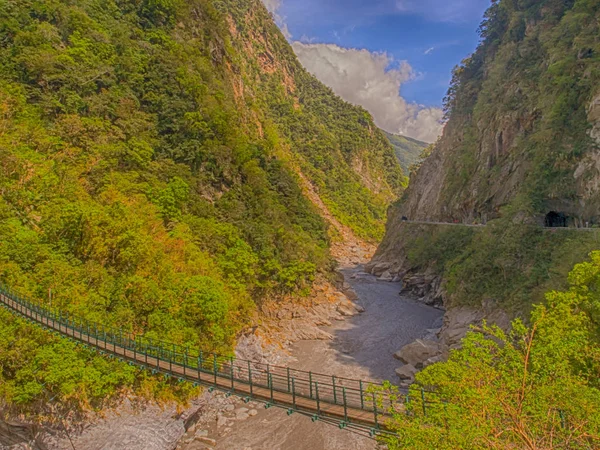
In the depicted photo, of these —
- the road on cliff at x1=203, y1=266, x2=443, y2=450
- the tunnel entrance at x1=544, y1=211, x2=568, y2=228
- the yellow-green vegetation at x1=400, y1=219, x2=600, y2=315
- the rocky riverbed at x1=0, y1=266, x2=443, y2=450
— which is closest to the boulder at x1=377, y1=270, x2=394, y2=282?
the road on cliff at x1=203, y1=266, x2=443, y2=450

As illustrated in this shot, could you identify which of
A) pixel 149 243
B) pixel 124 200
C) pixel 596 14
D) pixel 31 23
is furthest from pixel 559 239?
pixel 31 23

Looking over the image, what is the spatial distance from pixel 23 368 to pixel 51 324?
173 cm

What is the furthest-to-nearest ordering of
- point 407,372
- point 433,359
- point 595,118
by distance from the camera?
point 595,118 < point 433,359 < point 407,372

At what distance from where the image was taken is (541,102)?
28406mm

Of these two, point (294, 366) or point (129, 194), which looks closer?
point (294, 366)

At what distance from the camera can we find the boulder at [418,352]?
21766mm

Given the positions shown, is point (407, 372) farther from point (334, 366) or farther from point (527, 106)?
point (527, 106)

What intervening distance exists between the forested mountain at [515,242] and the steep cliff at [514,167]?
0.11 metres

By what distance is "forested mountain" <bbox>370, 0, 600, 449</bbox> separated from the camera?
6.74m

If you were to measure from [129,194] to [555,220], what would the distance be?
28949 millimetres

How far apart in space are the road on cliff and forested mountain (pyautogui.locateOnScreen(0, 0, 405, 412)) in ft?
13.6

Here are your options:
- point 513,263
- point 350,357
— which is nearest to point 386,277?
point 513,263

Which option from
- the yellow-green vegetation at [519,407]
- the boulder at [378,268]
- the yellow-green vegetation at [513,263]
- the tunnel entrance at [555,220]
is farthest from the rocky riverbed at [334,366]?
the tunnel entrance at [555,220]

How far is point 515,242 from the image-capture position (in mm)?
24781
